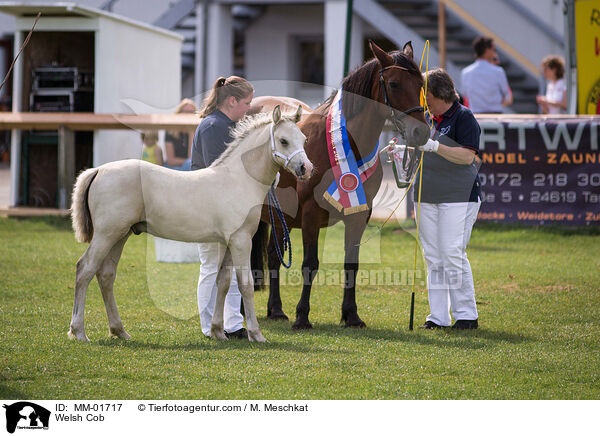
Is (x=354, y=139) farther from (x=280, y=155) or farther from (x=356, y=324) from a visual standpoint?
(x=356, y=324)

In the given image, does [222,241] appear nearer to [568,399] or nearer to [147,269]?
[568,399]

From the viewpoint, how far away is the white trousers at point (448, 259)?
23.0 feet

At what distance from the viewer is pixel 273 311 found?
299 inches

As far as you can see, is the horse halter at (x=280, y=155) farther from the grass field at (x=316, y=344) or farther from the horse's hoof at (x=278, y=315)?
the horse's hoof at (x=278, y=315)

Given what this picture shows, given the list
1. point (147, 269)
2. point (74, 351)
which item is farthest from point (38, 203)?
point (74, 351)

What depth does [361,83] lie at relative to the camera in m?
6.74

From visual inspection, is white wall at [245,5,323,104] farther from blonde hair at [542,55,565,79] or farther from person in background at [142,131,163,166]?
blonde hair at [542,55,565,79]

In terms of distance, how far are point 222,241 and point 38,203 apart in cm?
918

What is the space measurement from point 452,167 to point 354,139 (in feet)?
2.94

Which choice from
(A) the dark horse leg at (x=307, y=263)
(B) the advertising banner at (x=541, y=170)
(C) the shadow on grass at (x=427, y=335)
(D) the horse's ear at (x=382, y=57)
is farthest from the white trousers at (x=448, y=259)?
(B) the advertising banner at (x=541, y=170)

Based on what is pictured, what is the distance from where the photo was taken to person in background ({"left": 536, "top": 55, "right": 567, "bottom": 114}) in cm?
1334

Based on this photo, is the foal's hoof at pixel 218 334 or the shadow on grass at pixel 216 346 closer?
the shadow on grass at pixel 216 346
